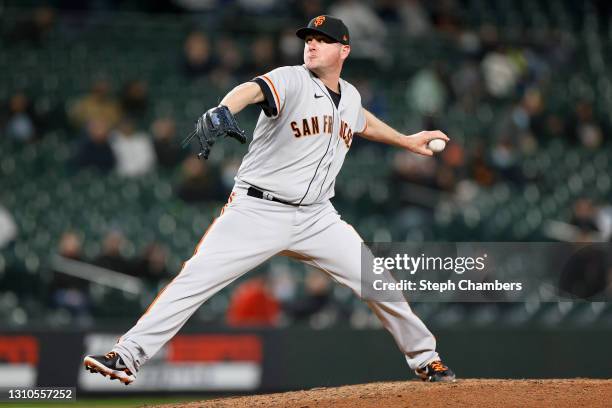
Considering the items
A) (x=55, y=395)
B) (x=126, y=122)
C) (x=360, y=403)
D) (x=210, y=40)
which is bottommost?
(x=55, y=395)

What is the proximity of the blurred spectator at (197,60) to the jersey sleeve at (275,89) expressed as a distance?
731 centimetres

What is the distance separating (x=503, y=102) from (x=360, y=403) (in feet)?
28.8

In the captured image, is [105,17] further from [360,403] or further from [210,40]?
[360,403]

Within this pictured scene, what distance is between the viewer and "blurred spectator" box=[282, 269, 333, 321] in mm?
9250

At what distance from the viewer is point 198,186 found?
34.1ft

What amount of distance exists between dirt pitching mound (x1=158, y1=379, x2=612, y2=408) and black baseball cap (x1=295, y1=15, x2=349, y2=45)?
6.04ft

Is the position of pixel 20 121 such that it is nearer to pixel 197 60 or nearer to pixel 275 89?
pixel 197 60

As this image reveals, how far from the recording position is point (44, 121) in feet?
36.2

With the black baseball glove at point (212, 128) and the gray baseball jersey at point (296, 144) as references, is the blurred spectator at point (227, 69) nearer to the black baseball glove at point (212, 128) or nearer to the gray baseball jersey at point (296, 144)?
the gray baseball jersey at point (296, 144)

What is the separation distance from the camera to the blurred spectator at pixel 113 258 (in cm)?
918

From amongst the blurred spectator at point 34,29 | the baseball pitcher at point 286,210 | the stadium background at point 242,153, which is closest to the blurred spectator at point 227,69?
the stadium background at point 242,153

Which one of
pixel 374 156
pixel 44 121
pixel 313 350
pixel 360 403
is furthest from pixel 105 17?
pixel 360 403

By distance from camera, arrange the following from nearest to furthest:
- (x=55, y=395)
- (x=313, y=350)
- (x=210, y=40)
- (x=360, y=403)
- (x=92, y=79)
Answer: (x=360, y=403), (x=55, y=395), (x=313, y=350), (x=92, y=79), (x=210, y=40)

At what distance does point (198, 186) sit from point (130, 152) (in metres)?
0.94
